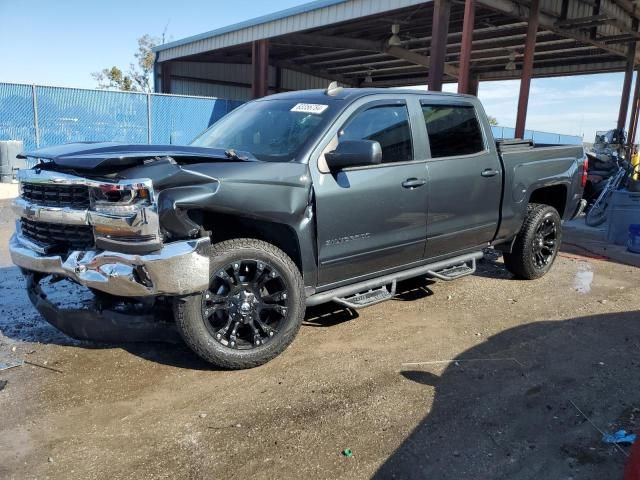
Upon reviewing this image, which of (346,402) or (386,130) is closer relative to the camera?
(346,402)

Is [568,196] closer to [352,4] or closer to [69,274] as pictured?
[69,274]

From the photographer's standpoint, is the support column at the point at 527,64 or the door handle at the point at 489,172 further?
the support column at the point at 527,64

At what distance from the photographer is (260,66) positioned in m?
19.0

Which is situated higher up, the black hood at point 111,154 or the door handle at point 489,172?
the black hood at point 111,154

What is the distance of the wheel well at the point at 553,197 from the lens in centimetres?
607

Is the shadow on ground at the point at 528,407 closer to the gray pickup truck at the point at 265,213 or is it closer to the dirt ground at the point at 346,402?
the dirt ground at the point at 346,402

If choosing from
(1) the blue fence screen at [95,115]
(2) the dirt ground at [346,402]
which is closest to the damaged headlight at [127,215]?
(2) the dirt ground at [346,402]

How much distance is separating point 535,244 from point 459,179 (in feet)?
5.86

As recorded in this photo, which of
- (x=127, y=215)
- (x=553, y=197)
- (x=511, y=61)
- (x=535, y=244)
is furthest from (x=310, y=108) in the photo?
(x=511, y=61)

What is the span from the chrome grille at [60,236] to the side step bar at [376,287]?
1541 mm

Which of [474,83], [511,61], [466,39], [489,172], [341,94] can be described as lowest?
[489,172]

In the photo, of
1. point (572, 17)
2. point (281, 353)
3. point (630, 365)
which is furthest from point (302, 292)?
point (572, 17)

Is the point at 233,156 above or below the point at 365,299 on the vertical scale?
above

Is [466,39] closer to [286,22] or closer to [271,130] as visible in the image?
[286,22]
